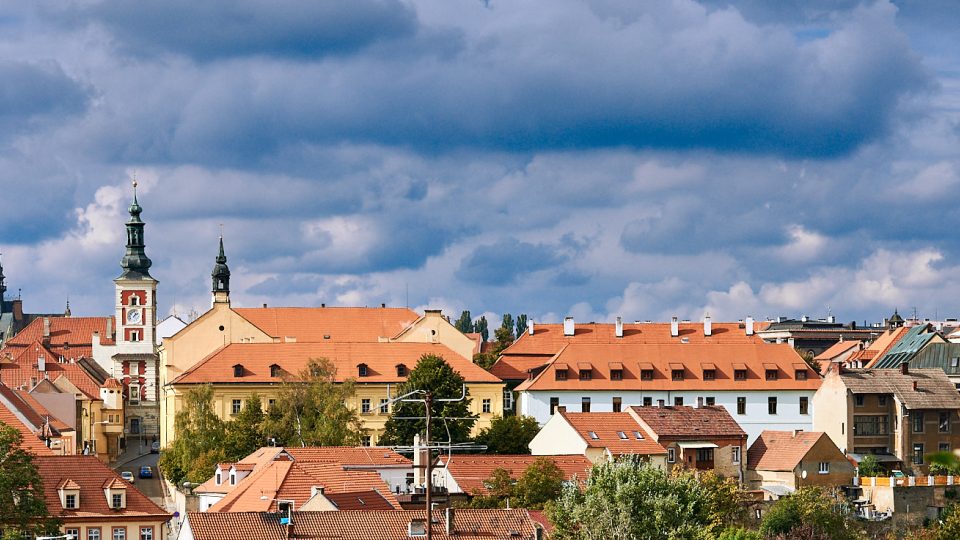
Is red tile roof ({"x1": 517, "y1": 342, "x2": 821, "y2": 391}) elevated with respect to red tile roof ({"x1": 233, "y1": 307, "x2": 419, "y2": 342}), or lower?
lower

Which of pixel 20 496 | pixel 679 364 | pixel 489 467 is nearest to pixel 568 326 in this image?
pixel 679 364

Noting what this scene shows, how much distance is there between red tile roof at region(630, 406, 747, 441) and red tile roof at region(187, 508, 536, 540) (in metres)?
36.5

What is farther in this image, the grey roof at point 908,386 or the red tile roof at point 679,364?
the red tile roof at point 679,364

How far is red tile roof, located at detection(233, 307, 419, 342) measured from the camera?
130500mm

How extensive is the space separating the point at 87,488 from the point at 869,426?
2017 inches

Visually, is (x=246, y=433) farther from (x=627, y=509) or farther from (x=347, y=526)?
(x=347, y=526)

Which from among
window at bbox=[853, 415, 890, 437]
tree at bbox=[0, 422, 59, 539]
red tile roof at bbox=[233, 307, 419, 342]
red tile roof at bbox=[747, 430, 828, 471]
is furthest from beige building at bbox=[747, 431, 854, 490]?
tree at bbox=[0, 422, 59, 539]

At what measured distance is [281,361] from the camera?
Answer: 109938 mm

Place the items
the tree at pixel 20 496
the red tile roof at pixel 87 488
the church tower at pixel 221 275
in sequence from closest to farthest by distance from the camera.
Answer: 1. the tree at pixel 20 496
2. the red tile roof at pixel 87 488
3. the church tower at pixel 221 275

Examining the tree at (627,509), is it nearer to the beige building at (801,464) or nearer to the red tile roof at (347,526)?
the red tile roof at (347,526)

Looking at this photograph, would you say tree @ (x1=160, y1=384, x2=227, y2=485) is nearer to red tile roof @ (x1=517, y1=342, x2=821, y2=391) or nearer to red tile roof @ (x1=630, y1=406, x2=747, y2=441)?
red tile roof @ (x1=517, y1=342, x2=821, y2=391)

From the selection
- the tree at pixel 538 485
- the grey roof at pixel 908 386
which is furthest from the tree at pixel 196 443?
the grey roof at pixel 908 386

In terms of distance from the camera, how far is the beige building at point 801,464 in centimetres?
9069

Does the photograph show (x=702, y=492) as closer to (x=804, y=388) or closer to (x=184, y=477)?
(x=184, y=477)
